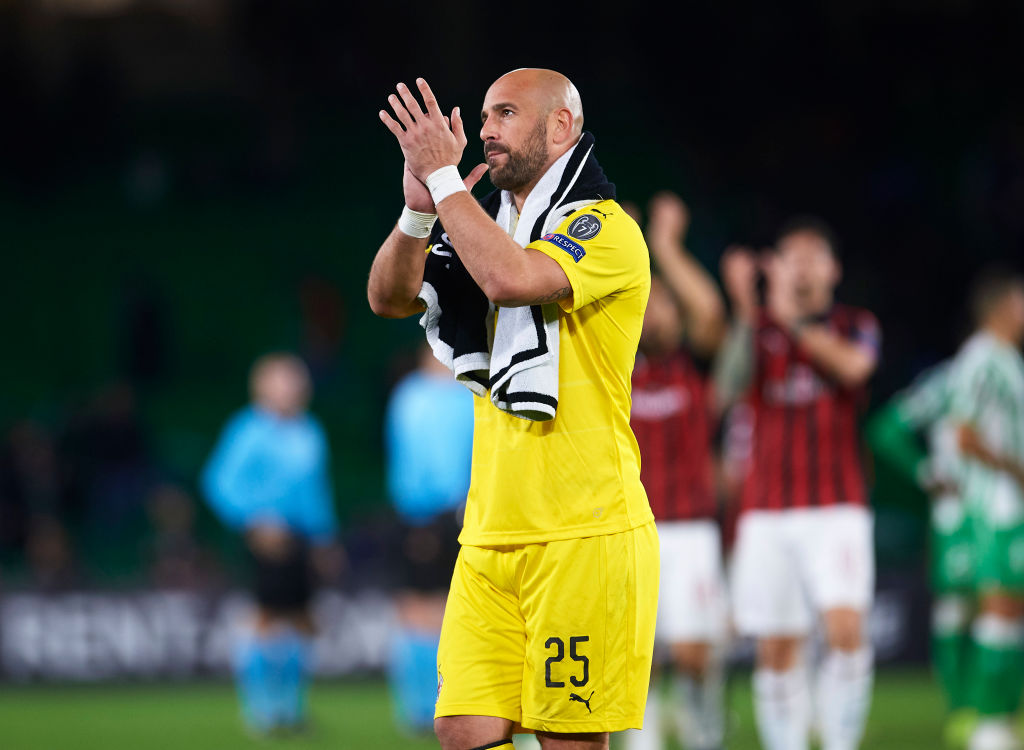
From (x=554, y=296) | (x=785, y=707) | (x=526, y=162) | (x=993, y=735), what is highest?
(x=526, y=162)

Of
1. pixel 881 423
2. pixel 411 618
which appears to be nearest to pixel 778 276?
pixel 881 423

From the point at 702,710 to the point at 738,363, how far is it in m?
1.75

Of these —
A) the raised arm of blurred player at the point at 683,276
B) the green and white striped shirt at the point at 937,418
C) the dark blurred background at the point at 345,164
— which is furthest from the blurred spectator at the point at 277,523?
the dark blurred background at the point at 345,164

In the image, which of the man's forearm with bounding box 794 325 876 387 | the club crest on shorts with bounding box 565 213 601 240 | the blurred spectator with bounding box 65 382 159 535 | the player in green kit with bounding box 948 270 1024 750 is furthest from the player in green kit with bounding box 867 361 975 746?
the blurred spectator with bounding box 65 382 159 535

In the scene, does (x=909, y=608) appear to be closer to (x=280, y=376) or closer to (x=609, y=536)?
(x=280, y=376)

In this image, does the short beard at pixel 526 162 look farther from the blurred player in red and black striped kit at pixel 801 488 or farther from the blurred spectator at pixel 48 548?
the blurred spectator at pixel 48 548

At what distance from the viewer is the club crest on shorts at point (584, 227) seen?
3.45 m

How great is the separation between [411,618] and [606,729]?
19.7ft

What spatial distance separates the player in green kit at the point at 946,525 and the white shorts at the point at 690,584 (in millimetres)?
2135

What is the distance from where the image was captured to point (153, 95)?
19953 mm

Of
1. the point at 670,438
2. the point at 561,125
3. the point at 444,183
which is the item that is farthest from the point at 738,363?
the point at 444,183

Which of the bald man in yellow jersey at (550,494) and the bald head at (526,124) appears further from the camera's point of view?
the bald head at (526,124)

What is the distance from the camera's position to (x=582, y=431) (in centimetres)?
350

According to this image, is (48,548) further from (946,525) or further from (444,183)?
(444,183)
